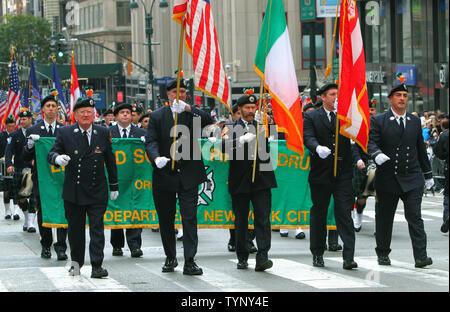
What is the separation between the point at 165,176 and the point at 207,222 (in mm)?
2569

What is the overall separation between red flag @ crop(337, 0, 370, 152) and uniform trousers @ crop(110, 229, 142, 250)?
3.42m

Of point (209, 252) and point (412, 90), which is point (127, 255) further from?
point (412, 90)

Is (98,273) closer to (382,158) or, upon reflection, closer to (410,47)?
(382,158)

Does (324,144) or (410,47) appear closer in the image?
(324,144)

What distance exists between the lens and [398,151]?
411 inches

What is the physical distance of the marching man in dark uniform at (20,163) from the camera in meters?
15.2

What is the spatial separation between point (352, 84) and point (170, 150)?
85.7 inches

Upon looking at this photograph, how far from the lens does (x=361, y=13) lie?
148 ft

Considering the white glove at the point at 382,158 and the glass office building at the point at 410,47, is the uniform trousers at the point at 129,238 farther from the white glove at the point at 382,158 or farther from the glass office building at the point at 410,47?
the glass office building at the point at 410,47

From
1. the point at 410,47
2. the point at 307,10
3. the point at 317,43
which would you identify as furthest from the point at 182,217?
the point at 317,43

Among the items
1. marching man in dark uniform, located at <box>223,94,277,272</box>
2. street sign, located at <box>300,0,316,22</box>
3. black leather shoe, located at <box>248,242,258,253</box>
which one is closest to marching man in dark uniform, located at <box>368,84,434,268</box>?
marching man in dark uniform, located at <box>223,94,277,272</box>

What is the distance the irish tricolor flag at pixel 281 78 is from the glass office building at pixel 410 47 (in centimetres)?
2312

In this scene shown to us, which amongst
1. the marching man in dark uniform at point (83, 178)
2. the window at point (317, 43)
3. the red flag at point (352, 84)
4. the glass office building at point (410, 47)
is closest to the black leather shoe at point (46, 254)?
the marching man in dark uniform at point (83, 178)

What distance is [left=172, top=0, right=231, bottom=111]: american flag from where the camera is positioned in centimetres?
1051
